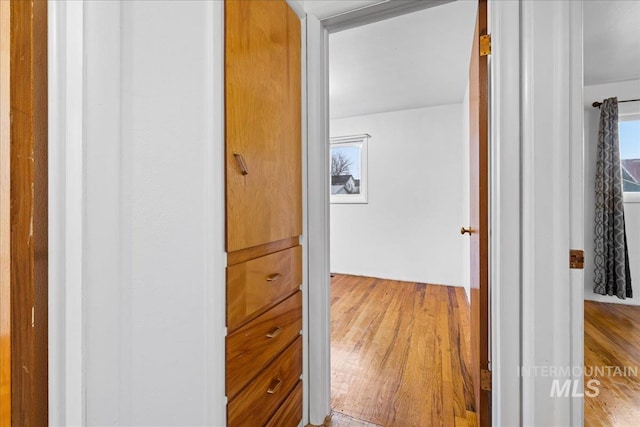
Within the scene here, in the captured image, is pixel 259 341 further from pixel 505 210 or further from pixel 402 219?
pixel 402 219

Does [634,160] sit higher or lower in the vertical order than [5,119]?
higher

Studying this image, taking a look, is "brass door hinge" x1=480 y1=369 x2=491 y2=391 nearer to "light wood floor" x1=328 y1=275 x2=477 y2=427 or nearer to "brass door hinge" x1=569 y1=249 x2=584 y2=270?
"light wood floor" x1=328 y1=275 x2=477 y2=427

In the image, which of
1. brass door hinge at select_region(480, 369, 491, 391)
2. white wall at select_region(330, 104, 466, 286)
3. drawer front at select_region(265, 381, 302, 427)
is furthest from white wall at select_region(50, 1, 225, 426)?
white wall at select_region(330, 104, 466, 286)

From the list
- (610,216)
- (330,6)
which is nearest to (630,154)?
(610,216)

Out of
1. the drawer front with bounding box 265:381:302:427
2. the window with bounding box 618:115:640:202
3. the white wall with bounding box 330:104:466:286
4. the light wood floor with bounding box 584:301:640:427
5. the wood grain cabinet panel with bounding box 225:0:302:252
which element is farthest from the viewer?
the white wall with bounding box 330:104:466:286

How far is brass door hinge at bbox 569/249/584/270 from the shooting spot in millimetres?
997

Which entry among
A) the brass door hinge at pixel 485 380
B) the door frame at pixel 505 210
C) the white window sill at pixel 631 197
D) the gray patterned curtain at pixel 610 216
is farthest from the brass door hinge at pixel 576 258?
the white window sill at pixel 631 197

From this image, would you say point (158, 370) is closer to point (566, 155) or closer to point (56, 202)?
point (56, 202)

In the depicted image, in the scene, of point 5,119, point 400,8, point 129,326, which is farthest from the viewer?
point 400,8

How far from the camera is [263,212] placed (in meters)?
1.08

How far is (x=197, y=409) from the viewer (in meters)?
0.83

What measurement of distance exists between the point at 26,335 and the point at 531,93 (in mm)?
1589

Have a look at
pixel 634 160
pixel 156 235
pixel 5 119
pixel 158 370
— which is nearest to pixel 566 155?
pixel 156 235

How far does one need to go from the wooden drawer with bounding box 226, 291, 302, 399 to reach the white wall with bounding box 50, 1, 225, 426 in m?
0.07
